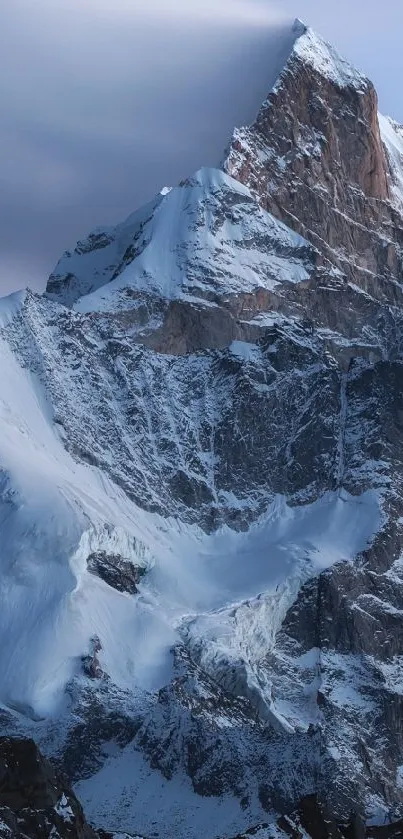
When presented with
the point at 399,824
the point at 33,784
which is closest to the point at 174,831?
the point at 399,824

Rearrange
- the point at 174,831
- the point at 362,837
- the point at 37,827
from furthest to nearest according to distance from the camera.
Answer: the point at 174,831, the point at 362,837, the point at 37,827

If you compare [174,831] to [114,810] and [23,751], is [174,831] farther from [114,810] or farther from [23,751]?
[23,751]

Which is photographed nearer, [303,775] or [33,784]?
[33,784]

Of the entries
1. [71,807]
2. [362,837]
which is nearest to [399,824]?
[362,837]

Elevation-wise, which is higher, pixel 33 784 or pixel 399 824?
pixel 33 784

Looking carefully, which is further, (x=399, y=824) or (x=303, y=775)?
(x=303, y=775)

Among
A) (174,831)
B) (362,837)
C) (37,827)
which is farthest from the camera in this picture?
(174,831)

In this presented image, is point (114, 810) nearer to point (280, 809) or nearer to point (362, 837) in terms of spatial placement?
point (280, 809)

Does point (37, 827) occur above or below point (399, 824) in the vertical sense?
above
